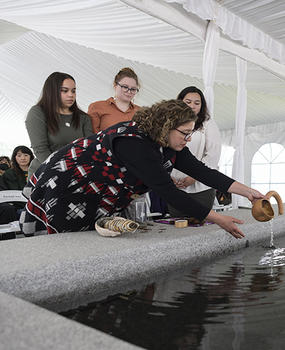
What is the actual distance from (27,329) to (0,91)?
35.2 ft

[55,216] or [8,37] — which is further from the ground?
[8,37]

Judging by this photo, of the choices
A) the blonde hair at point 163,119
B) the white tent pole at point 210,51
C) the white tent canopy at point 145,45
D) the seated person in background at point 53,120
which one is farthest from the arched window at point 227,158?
the blonde hair at point 163,119

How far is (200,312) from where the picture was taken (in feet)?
3.09

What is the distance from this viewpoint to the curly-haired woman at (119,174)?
1.39 metres

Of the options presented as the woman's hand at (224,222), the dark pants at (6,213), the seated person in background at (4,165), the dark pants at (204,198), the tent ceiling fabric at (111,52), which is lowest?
the dark pants at (6,213)

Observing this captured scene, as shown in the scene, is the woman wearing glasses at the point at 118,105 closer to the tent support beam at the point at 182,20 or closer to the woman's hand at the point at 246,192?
the woman's hand at the point at 246,192

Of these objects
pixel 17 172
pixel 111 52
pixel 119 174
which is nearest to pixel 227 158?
pixel 111 52

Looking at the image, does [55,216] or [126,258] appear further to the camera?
[55,216]

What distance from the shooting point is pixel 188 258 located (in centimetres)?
148

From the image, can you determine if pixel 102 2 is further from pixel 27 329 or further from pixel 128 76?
pixel 27 329

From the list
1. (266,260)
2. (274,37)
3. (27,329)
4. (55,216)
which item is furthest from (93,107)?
(274,37)

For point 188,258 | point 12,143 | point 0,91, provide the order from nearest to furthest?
1. point 188,258
2. point 0,91
3. point 12,143

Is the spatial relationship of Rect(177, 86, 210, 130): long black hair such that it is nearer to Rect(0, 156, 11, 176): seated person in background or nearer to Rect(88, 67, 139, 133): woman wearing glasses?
Rect(88, 67, 139, 133): woman wearing glasses

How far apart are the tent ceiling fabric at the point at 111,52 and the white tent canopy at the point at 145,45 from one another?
0.01 meters
